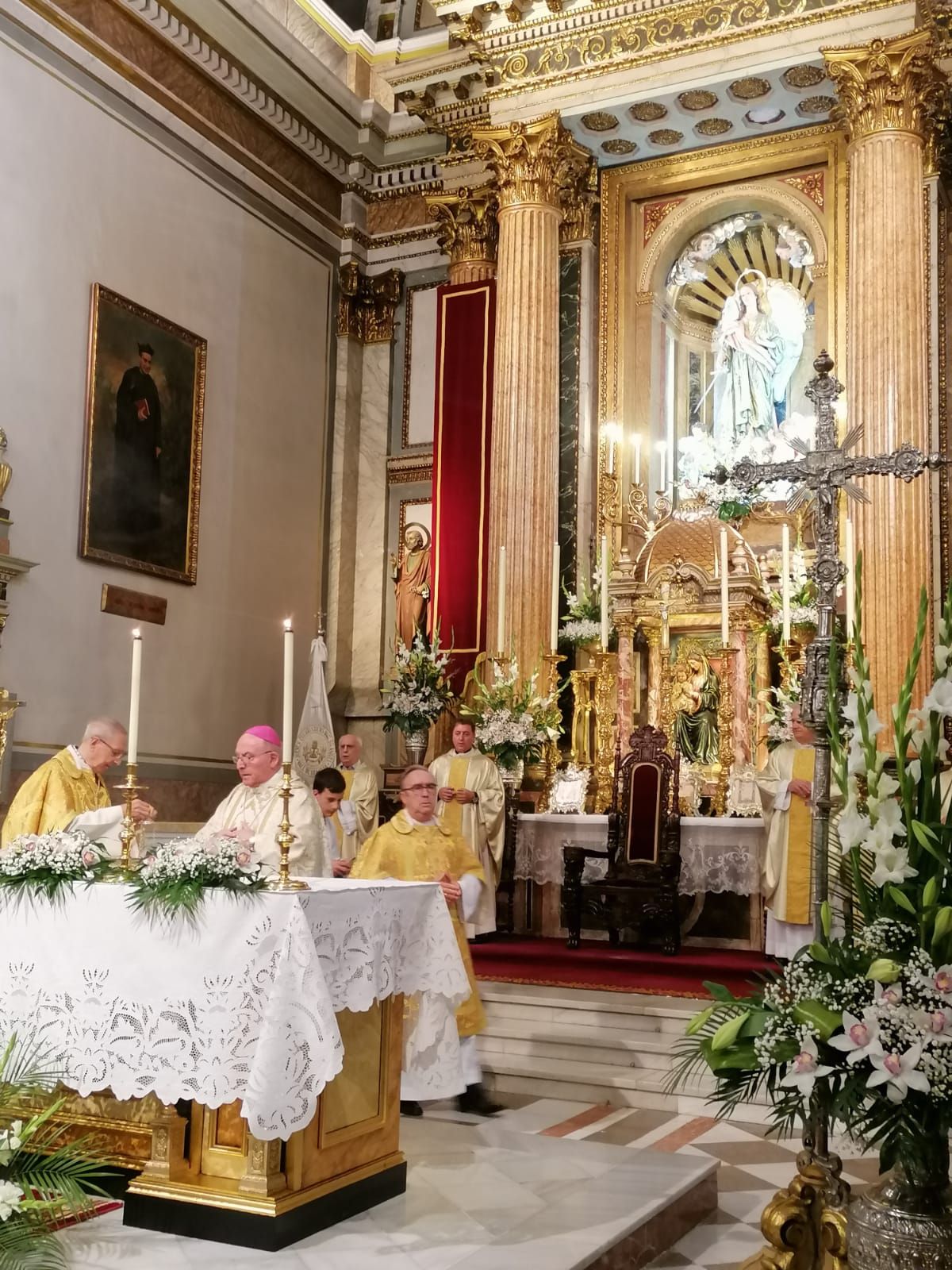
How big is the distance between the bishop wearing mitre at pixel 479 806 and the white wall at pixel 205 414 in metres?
2.51

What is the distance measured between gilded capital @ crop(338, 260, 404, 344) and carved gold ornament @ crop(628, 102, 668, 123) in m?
3.16

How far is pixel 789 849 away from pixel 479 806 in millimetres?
2363

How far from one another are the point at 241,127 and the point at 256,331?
1827 mm

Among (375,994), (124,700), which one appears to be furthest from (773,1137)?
(124,700)

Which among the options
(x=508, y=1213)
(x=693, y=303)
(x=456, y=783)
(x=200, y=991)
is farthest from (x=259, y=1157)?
(x=693, y=303)

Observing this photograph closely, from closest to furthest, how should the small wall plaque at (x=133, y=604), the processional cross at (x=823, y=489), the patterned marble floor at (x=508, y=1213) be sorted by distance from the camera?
the processional cross at (x=823, y=489)
the patterned marble floor at (x=508, y=1213)
the small wall plaque at (x=133, y=604)

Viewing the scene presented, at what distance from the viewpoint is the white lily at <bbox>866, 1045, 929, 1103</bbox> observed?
9.37 feet

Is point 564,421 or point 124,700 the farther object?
point 564,421

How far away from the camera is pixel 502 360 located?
1177 cm

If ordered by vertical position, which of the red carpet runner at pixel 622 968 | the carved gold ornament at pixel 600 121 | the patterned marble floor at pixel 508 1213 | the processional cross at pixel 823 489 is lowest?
the patterned marble floor at pixel 508 1213

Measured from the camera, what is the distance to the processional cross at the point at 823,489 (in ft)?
13.2

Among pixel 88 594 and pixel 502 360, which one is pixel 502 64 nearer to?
pixel 502 360

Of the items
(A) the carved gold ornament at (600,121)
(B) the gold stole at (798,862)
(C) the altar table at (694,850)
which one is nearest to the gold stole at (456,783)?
(C) the altar table at (694,850)

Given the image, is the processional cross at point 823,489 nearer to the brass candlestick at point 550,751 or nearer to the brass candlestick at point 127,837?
the brass candlestick at point 127,837
